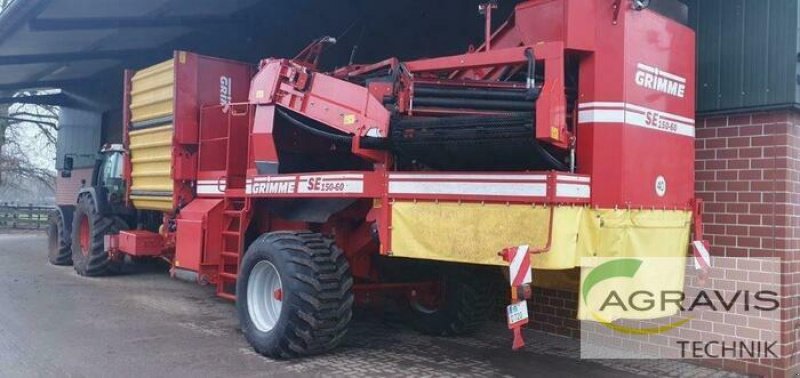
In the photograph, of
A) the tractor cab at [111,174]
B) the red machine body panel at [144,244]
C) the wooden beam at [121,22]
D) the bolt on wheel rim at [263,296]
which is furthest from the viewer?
the wooden beam at [121,22]

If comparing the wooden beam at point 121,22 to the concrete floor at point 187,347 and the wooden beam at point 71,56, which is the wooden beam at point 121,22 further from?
the concrete floor at point 187,347

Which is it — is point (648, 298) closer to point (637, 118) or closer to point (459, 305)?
point (637, 118)

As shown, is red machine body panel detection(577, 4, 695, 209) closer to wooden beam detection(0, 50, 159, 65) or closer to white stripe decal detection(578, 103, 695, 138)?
white stripe decal detection(578, 103, 695, 138)

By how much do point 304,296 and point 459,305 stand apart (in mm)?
2084

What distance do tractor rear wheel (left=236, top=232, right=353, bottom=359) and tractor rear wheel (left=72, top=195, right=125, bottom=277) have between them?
615cm

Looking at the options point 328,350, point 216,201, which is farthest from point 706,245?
point 216,201

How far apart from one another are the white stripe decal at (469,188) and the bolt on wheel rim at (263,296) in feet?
5.93

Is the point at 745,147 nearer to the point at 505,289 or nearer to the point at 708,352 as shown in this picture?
the point at 708,352


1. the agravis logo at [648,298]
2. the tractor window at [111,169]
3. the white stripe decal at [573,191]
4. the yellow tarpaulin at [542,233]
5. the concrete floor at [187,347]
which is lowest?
the concrete floor at [187,347]

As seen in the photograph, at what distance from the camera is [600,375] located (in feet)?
21.3


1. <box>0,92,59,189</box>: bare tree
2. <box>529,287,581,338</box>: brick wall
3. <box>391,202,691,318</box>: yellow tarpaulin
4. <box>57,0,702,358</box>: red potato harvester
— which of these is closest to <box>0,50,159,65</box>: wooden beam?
<box>57,0,702,358</box>: red potato harvester

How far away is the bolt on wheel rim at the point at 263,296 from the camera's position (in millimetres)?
6961

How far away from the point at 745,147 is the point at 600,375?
245 cm

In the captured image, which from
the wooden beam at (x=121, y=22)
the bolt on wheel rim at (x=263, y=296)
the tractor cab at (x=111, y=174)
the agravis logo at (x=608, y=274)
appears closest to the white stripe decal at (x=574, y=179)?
the agravis logo at (x=608, y=274)
